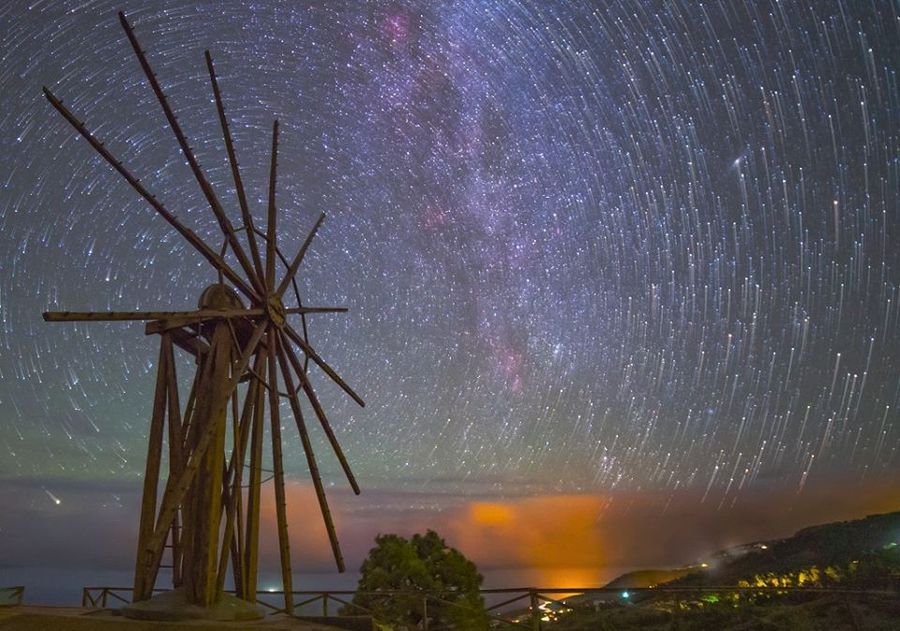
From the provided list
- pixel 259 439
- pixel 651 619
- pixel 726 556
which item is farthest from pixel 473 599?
pixel 726 556

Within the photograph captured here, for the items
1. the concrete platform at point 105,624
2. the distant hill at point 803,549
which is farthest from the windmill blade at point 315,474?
the distant hill at point 803,549

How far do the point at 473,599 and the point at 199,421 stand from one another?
31.0 feet

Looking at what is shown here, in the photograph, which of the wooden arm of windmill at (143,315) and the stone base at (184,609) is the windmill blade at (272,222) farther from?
the stone base at (184,609)

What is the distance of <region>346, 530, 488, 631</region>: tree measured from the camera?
17734 millimetres

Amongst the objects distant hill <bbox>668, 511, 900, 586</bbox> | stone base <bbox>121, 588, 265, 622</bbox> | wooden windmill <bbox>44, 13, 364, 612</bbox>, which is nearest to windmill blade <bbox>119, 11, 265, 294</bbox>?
wooden windmill <bbox>44, 13, 364, 612</bbox>

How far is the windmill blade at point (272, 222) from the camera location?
16766 mm

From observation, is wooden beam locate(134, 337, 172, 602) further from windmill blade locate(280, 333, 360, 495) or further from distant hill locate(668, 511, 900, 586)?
distant hill locate(668, 511, 900, 586)

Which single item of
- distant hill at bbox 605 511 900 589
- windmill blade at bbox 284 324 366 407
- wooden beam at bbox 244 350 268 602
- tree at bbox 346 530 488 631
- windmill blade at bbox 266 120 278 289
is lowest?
distant hill at bbox 605 511 900 589

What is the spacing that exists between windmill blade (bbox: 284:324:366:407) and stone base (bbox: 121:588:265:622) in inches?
273

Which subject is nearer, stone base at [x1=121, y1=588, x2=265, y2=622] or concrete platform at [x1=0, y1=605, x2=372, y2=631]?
concrete platform at [x1=0, y1=605, x2=372, y2=631]

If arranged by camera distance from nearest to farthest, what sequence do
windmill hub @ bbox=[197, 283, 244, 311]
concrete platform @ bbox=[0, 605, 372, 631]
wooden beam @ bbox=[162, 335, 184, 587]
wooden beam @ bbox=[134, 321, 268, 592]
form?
1. concrete platform @ bbox=[0, 605, 372, 631]
2. wooden beam @ bbox=[134, 321, 268, 592]
3. wooden beam @ bbox=[162, 335, 184, 587]
4. windmill hub @ bbox=[197, 283, 244, 311]

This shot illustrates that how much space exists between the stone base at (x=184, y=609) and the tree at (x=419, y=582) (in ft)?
18.0

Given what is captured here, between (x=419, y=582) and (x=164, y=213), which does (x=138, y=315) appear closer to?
(x=164, y=213)

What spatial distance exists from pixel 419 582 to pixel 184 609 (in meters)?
9.11
